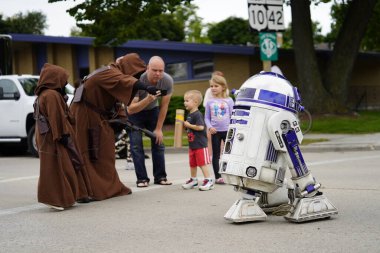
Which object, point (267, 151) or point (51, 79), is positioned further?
point (51, 79)

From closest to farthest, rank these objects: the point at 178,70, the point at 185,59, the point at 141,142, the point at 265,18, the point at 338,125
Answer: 1. the point at 141,142
2. the point at 265,18
3. the point at 338,125
4. the point at 185,59
5. the point at 178,70

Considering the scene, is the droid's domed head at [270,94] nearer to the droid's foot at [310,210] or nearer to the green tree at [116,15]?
the droid's foot at [310,210]

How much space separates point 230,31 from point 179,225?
6851 centimetres

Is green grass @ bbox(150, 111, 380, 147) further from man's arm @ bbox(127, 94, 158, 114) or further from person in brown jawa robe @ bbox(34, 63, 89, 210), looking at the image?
person in brown jawa robe @ bbox(34, 63, 89, 210)

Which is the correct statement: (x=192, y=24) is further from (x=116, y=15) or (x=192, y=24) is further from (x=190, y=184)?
(x=190, y=184)

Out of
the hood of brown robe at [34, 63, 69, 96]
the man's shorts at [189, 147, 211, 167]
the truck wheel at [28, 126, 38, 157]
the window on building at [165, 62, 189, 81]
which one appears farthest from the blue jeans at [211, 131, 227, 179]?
the window on building at [165, 62, 189, 81]

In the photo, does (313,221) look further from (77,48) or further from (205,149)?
(77,48)

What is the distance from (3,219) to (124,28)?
1752 centimetres

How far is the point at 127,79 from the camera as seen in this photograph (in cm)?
892

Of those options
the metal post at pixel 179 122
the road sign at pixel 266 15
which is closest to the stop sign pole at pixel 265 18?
the road sign at pixel 266 15

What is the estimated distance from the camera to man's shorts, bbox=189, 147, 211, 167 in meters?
10.2

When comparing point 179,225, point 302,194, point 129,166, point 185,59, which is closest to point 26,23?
point 185,59

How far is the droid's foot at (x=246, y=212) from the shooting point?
23.0 feet

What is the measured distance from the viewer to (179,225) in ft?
23.9
